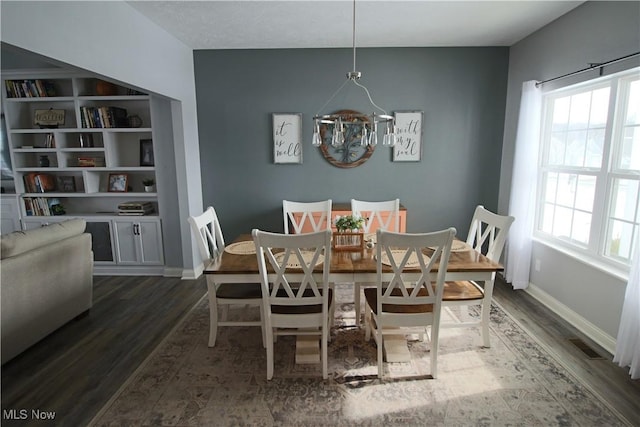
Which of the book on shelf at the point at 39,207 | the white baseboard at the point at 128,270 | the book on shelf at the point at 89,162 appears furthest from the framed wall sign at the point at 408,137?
the book on shelf at the point at 39,207

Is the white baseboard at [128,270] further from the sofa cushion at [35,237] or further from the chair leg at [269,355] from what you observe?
the chair leg at [269,355]

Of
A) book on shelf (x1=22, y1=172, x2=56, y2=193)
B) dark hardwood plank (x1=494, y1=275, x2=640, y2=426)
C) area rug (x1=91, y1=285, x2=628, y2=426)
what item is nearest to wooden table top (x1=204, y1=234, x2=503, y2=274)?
area rug (x1=91, y1=285, x2=628, y2=426)

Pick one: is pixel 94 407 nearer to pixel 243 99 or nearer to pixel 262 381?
pixel 262 381

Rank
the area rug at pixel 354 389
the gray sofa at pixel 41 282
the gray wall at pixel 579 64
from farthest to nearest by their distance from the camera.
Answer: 1. the gray wall at pixel 579 64
2. the gray sofa at pixel 41 282
3. the area rug at pixel 354 389

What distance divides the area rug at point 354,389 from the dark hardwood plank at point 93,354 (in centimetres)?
16

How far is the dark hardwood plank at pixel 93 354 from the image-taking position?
2.00 meters

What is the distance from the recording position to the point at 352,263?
7.43ft

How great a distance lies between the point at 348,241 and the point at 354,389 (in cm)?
99

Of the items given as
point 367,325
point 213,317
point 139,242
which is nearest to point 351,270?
point 367,325

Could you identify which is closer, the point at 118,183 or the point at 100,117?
the point at 100,117

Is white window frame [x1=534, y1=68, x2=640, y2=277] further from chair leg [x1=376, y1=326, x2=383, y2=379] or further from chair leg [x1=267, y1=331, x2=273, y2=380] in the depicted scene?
chair leg [x1=267, y1=331, x2=273, y2=380]

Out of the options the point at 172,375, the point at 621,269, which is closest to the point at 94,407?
the point at 172,375

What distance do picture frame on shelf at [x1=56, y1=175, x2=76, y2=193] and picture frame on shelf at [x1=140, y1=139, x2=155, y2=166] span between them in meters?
0.95

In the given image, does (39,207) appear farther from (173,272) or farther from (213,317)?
(213,317)
